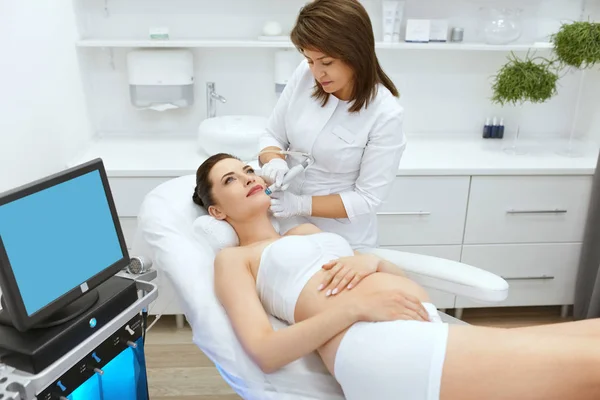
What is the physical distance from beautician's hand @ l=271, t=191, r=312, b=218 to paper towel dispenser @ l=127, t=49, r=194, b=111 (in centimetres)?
109

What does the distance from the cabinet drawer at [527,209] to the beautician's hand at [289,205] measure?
1.00 metres

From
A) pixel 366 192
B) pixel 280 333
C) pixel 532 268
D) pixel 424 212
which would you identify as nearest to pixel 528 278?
pixel 532 268

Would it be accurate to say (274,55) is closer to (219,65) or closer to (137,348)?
(219,65)

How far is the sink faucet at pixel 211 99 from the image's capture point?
8.54ft

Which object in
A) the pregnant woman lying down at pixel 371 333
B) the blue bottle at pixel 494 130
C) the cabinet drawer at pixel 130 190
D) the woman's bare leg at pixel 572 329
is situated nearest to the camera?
the pregnant woman lying down at pixel 371 333

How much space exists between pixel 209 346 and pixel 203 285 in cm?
17

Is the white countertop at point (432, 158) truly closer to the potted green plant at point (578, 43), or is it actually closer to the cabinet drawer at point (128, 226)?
the cabinet drawer at point (128, 226)

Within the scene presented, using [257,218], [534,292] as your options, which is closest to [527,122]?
[534,292]

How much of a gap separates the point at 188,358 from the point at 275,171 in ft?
3.60

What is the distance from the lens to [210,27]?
263 cm

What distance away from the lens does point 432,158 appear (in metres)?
2.48

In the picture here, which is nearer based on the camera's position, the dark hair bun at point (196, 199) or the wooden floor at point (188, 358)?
the dark hair bun at point (196, 199)

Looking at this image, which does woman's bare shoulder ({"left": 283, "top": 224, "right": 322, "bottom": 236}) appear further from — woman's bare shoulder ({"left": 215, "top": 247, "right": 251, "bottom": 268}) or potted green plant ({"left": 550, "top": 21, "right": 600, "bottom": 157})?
potted green plant ({"left": 550, "top": 21, "right": 600, "bottom": 157})

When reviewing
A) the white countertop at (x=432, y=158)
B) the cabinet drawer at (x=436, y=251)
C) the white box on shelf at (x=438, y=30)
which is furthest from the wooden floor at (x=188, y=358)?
the white box on shelf at (x=438, y=30)
